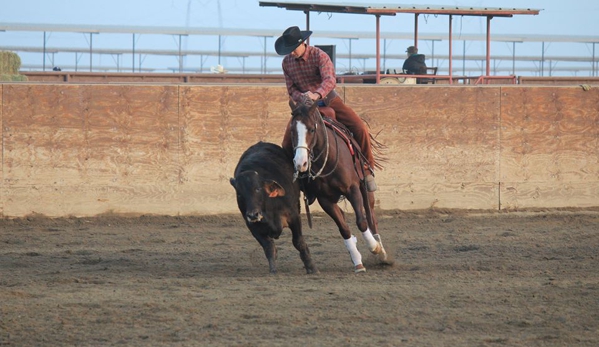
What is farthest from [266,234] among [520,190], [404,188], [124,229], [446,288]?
[520,190]

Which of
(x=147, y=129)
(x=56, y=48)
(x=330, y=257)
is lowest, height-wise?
(x=330, y=257)

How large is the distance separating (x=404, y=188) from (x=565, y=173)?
256cm

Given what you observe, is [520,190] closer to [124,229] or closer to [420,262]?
[420,262]

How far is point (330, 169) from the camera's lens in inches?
362

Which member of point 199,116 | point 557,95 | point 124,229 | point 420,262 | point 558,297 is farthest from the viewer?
point 557,95

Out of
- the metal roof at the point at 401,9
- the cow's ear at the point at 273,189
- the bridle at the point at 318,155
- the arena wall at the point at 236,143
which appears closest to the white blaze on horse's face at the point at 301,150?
the bridle at the point at 318,155

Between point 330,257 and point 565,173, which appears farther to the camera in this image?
point 565,173

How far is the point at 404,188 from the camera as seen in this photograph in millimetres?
14180

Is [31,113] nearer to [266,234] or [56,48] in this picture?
[266,234]

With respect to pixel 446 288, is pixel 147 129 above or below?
above

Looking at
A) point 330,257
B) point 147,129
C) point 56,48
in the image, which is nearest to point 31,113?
point 147,129

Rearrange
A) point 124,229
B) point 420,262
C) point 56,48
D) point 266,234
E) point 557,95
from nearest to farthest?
point 266,234 < point 420,262 < point 124,229 < point 557,95 < point 56,48

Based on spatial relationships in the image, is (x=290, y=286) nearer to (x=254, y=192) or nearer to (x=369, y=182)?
(x=254, y=192)

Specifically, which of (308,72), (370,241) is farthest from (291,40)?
(370,241)
